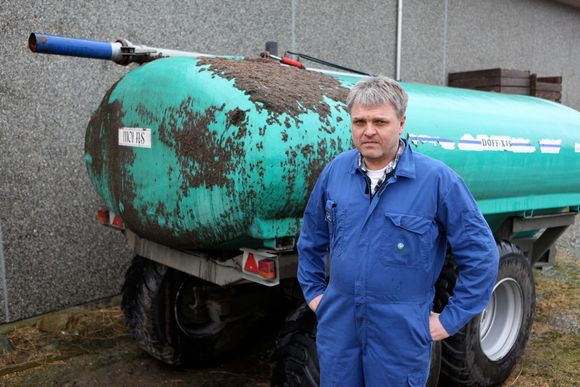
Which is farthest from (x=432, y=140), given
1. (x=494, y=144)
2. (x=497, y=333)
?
Result: (x=497, y=333)

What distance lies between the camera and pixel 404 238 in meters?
2.01

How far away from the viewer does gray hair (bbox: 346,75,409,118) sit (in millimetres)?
2026

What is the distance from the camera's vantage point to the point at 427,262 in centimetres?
205

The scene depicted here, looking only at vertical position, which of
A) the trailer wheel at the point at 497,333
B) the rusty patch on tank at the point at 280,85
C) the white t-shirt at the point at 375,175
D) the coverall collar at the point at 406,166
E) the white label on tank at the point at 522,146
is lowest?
the trailer wheel at the point at 497,333

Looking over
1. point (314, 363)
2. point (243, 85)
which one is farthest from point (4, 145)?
point (314, 363)

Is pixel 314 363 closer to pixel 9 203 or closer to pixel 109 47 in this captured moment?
pixel 109 47

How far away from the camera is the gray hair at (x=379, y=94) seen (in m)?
2.03

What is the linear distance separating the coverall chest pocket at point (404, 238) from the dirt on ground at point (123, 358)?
6.70 ft

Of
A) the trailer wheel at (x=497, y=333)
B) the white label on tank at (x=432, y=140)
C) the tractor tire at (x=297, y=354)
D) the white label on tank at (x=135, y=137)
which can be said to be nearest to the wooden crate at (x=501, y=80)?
the trailer wheel at (x=497, y=333)

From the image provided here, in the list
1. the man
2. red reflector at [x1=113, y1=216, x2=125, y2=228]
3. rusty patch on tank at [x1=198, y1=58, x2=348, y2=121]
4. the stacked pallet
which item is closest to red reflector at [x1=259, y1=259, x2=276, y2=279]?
the man

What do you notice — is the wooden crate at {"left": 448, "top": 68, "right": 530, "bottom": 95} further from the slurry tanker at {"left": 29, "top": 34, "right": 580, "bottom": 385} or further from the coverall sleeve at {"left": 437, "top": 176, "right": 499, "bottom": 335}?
the coverall sleeve at {"left": 437, "top": 176, "right": 499, "bottom": 335}

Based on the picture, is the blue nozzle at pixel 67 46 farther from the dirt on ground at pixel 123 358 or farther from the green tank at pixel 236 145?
the dirt on ground at pixel 123 358

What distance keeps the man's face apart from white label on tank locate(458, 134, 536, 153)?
4.77 ft

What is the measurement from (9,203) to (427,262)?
3339mm
